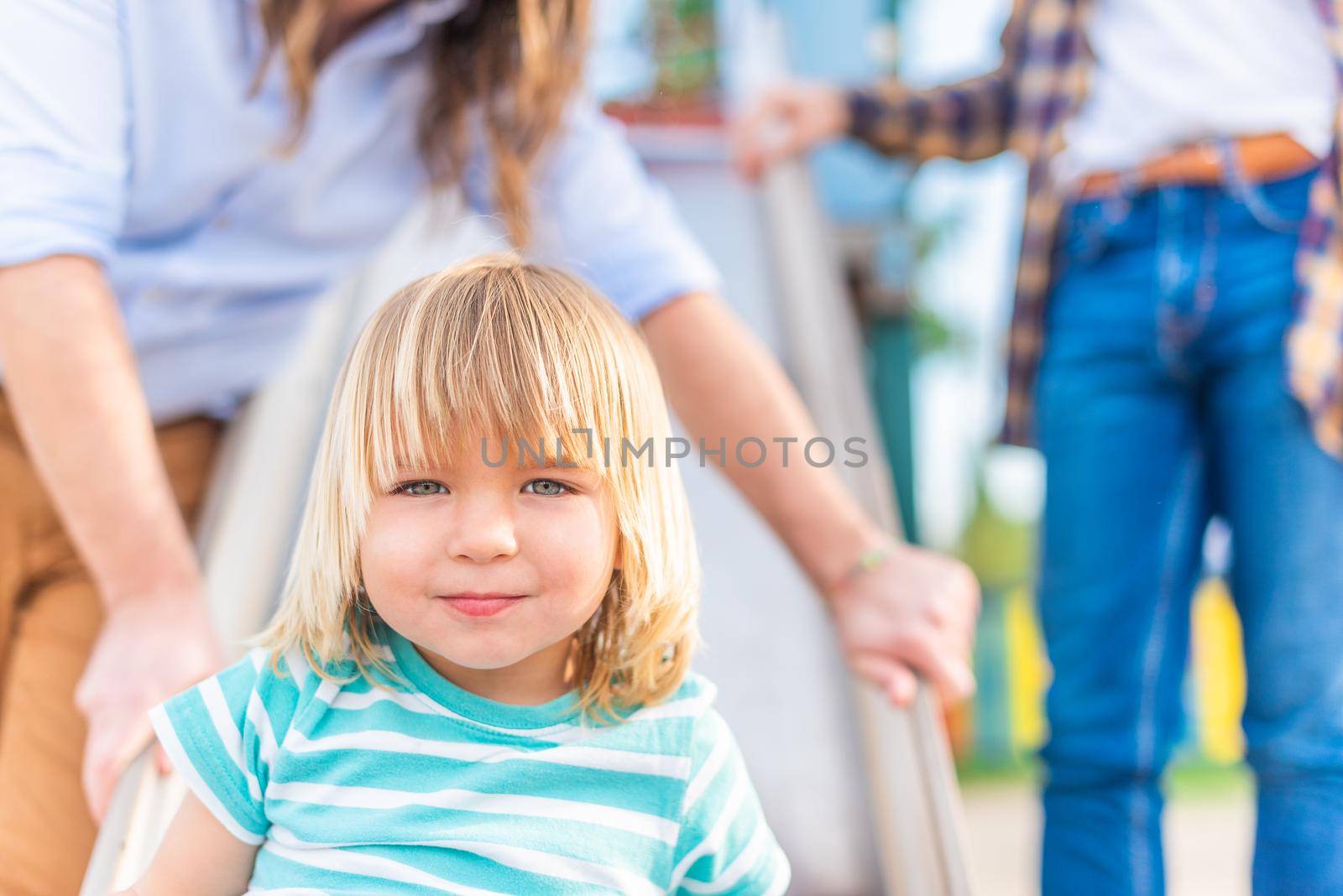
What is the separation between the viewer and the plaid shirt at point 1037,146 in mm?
1020

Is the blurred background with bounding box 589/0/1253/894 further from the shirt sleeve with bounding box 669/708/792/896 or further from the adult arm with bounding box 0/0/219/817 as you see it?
the shirt sleeve with bounding box 669/708/792/896

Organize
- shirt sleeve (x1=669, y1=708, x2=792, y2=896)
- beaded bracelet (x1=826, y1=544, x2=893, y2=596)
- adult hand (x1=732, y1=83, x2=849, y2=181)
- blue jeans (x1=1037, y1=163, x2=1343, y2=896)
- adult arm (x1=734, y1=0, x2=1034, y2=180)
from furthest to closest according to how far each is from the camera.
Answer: adult hand (x1=732, y1=83, x2=849, y2=181) < adult arm (x1=734, y1=0, x2=1034, y2=180) < blue jeans (x1=1037, y1=163, x2=1343, y2=896) < beaded bracelet (x1=826, y1=544, x2=893, y2=596) < shirt sleeve (x1=669, y1=708, x2=792, y2=896)

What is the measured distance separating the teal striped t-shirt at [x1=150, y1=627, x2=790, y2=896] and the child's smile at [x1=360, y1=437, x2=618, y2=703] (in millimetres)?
73

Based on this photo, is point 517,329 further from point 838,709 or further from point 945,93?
point 945,93

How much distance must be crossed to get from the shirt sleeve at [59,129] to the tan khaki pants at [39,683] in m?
0.35

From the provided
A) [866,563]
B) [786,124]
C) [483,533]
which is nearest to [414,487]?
[483,533]

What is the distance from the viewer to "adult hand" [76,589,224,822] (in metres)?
0.75

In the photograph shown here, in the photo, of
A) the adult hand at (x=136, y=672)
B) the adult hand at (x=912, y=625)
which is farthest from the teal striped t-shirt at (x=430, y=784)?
the adult hand at (x=912, y=625)

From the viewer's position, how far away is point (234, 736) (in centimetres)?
65

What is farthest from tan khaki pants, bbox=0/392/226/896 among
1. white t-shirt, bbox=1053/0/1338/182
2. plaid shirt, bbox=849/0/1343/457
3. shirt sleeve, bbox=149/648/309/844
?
white t-shirt, bbox=1053/0/1338/182

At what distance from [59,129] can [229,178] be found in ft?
0.73

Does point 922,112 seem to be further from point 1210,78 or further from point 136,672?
point 136,672

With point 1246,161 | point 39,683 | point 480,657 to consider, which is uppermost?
point 1246,161

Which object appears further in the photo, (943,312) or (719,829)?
(943,312)
